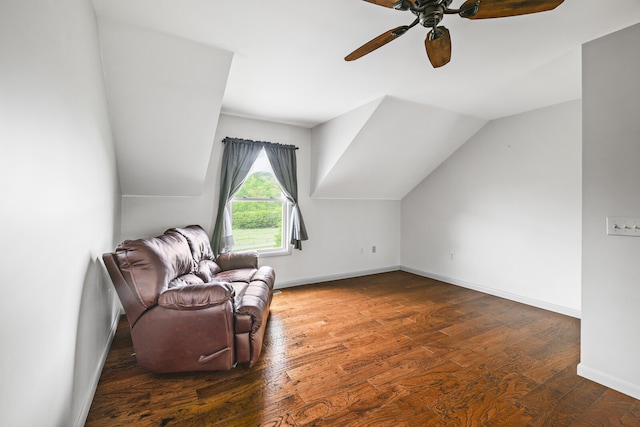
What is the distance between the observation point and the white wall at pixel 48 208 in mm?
Result: 877

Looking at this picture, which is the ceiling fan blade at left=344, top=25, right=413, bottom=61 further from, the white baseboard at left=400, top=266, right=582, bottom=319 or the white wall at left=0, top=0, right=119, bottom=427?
the white baseboard at left=400, top=266, right=582, bottom=319

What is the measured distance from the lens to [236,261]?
3482 millimetres

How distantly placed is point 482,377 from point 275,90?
3.12 meters

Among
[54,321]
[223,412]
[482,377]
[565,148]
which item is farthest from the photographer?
[565,148]

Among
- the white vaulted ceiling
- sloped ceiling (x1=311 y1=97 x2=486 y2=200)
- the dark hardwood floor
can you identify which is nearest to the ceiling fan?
the white vaulted ceiling

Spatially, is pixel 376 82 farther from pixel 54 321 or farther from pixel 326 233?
pixel 54 321

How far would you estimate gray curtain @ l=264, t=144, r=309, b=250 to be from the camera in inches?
163

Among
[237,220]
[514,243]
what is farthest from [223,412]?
[514,243]

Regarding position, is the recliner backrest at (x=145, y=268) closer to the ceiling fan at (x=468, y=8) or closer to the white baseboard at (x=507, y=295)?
the ceiling fan at (x=468, y=8)

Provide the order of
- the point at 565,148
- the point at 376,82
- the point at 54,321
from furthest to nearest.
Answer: the point at 565,148, the point at 376,82, the point at 54,321

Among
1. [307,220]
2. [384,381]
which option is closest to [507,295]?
[384,381]

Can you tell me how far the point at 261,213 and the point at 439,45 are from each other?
3163 mm

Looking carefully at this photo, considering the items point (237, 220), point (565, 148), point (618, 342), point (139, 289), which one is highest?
point (565, 148)

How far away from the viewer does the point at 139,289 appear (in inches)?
80.0
